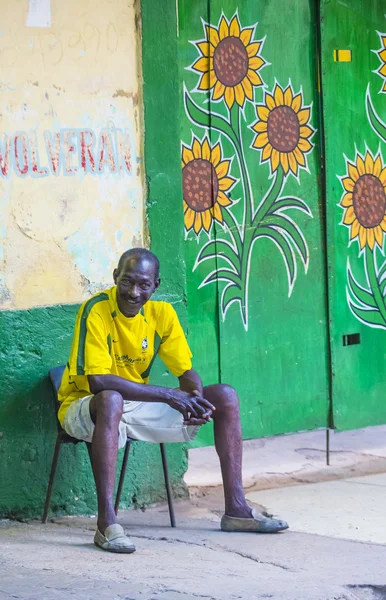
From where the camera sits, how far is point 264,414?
6059 mm

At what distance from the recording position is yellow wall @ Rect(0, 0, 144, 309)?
5043mm

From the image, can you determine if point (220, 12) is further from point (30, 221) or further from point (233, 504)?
point (233, 504)

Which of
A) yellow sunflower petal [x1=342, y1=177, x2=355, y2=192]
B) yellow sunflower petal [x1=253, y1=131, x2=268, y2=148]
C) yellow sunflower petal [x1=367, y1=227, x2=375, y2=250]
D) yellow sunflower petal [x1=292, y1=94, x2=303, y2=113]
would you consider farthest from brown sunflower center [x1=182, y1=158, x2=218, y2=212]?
yellow sunflower petal [x1=367, y1=227, x2=375, y2=250]

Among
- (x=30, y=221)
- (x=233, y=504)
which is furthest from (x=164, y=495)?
(x=30, y=221)

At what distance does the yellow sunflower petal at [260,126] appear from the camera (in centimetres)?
590

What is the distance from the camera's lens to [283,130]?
5996 mm

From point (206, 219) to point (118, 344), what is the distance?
1.23m

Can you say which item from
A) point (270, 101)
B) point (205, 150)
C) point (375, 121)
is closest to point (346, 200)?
point (375, 121)

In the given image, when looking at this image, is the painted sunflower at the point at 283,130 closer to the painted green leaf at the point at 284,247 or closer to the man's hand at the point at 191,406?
the painted green leaf at the point at 284,247

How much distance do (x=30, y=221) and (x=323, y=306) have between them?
195 cm

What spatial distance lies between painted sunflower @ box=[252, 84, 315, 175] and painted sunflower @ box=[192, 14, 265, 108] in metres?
0.14

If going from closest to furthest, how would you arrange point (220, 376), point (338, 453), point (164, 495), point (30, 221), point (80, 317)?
point (80, 317) → point (30, 221) → point (164, 495) → point (220, 376) → point (338, 453)

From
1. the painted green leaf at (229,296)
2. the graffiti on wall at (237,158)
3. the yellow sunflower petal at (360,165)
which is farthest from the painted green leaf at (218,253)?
the yellow sunflower petal at (360,165)

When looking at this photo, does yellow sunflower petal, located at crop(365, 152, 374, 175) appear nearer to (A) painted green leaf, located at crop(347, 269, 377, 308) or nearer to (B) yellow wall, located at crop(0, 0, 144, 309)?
(A) painted green leaf, located at crop(347, 269, 377, 308)
